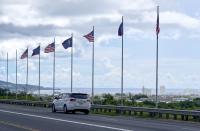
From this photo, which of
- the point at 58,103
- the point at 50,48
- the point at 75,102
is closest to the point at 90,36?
the point at 50,48

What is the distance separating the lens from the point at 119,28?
50781mm

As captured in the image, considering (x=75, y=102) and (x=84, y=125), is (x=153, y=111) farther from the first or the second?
(x=84, y=125)

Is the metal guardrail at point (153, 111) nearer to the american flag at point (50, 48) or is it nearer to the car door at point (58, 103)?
the car door at point (58, 103)

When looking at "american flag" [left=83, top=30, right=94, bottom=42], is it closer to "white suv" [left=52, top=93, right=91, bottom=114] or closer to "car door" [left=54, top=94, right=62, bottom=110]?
"car door" [left=54, top=94, right=62, bottom=110]

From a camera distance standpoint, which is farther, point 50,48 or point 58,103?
point 50,48

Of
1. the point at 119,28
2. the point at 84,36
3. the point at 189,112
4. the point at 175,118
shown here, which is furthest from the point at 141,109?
the point at 84,36

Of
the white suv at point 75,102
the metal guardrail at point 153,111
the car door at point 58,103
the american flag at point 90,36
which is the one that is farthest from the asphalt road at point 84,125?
the american flag at point 90,36

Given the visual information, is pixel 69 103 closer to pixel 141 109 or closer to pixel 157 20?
pixel 141 109

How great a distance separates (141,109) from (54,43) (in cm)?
2441

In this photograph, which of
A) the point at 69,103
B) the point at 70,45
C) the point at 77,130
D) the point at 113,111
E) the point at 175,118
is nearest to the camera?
the point at 77,130

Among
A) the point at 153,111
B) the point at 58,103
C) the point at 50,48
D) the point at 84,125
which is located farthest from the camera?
the point at 50,48

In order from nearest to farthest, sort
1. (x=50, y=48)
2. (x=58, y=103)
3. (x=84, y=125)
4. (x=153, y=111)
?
(x=84, y=125), (x=153, y=111), (x=58, y=103), (x=50, y=48)

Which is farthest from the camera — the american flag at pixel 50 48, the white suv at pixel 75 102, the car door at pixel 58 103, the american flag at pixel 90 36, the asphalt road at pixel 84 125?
the american flag at pixel 50 48

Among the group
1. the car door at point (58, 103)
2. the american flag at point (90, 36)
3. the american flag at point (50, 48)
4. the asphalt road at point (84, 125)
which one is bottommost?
the asphalt road at point (84, 125)
